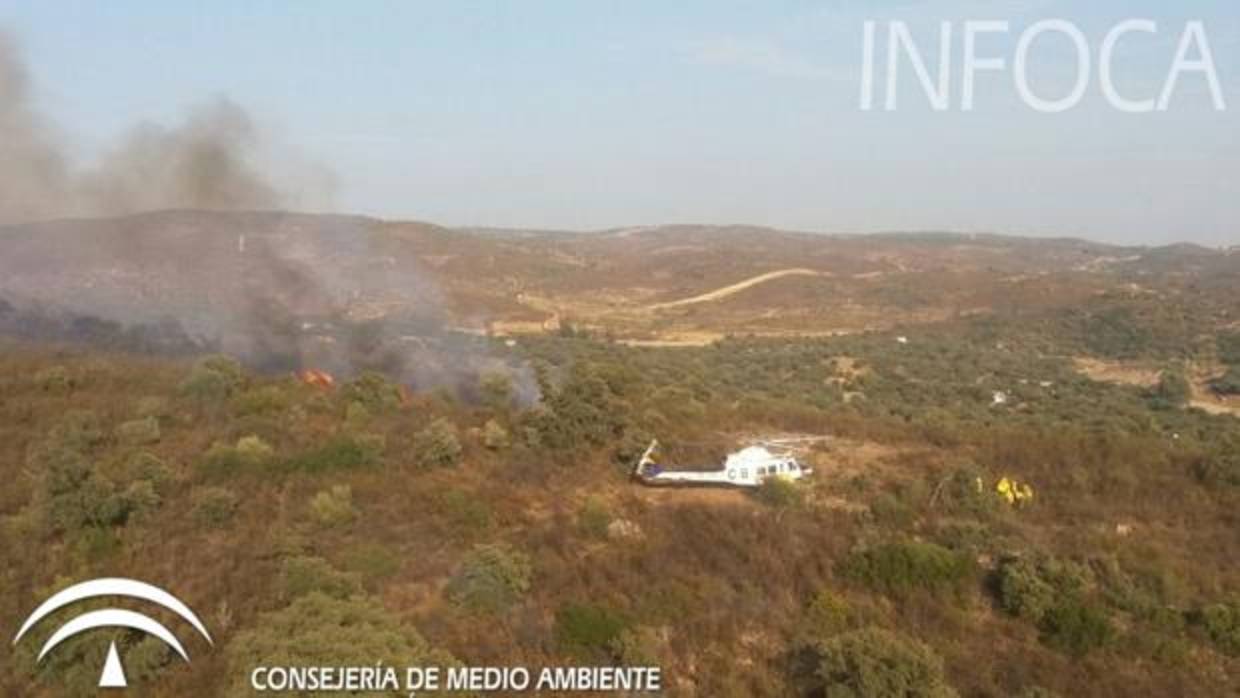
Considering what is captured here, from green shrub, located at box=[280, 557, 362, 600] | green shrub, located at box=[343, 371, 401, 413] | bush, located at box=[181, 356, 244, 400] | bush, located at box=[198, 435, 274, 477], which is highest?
bush, located at box=[181, 356, 244, 400]

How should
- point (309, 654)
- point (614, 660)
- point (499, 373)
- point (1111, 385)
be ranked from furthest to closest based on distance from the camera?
point (1111, 385) → point (499, 373) → point (614, 660) → point (309, 654)

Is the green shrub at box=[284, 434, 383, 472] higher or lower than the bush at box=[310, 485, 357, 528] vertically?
higher

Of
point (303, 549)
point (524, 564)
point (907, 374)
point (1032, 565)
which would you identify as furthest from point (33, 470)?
point (907, 374)

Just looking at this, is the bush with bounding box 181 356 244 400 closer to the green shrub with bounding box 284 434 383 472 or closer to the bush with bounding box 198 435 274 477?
the bush with bounding box 198 435 274 477

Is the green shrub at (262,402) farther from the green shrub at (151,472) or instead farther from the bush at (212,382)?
the green shrub at (151,472)

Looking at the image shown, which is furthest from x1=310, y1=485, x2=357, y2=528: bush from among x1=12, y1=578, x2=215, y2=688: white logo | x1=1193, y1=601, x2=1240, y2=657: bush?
x1=1193, y1=601, x2=1240, y2=657: bush

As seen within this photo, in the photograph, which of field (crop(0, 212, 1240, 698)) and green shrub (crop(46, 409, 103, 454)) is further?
green shrub (crop(46, 409, 103, 454))

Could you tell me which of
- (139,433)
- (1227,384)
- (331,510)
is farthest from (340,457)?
(1227,384)

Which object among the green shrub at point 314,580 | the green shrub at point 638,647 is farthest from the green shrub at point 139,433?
the green shrub at point 638,647

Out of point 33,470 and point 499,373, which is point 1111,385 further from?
point 33,470
